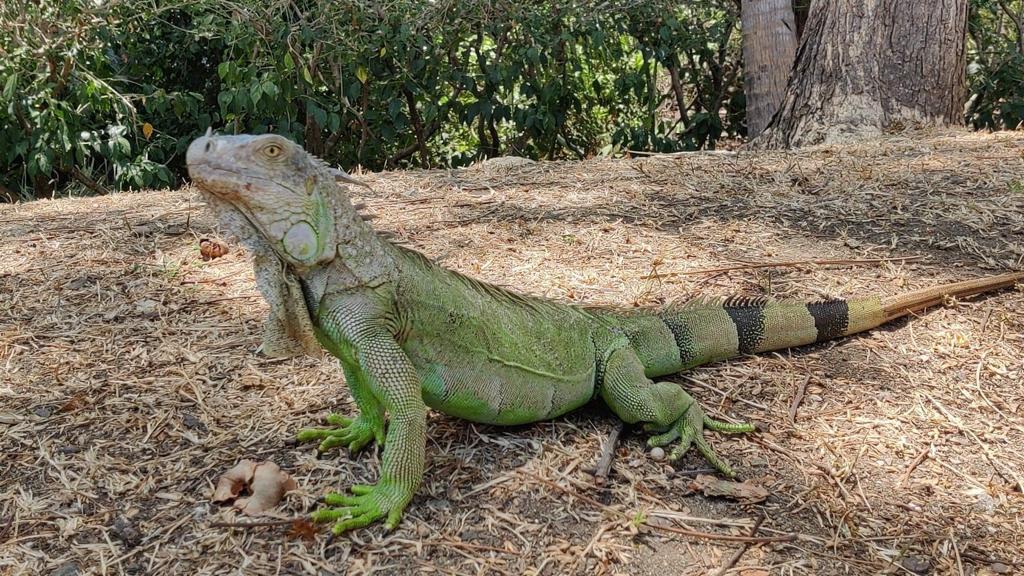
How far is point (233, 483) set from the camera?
2.95 meters

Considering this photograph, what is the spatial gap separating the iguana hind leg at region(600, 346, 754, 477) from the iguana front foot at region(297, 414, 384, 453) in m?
0.98

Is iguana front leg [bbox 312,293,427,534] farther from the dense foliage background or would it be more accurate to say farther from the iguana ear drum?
the dense foliage background

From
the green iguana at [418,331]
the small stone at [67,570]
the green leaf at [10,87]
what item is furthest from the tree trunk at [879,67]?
the green leaf at [10,87]

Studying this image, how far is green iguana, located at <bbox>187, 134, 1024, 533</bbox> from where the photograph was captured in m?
2.65

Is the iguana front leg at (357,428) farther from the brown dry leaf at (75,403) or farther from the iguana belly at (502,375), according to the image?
the brown dry leaf at (75,403)

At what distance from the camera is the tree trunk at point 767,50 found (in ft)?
27.9

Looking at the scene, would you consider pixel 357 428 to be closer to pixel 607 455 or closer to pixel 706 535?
pixel 607 455

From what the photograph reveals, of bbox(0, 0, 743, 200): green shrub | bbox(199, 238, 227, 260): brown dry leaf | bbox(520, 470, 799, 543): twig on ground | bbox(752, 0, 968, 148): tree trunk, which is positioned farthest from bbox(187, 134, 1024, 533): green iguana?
bbox(0, 0, 743, 200): green shrub

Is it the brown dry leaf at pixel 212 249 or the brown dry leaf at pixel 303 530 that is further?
the brown dry leaf at pixel 212 249

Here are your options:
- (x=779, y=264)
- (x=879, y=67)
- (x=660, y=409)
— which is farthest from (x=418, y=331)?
(x=879, y=67)

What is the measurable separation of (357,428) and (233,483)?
1.69 ft

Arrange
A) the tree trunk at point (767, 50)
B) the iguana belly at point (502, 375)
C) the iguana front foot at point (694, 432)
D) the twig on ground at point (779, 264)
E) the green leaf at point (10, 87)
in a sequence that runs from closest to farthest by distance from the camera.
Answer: the iguana belly at point (502, 375)
the iguana front foot at point (694, 432)
the twig on ground at point (779, 264)
the green leaf at point (10, 87)
the tree trunk at point (767, 50)

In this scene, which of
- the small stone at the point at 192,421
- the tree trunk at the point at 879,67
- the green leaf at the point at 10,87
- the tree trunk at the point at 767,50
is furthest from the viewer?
the tree trunk at the point at 767,50

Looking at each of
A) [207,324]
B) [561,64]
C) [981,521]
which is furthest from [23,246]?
[561,64]
